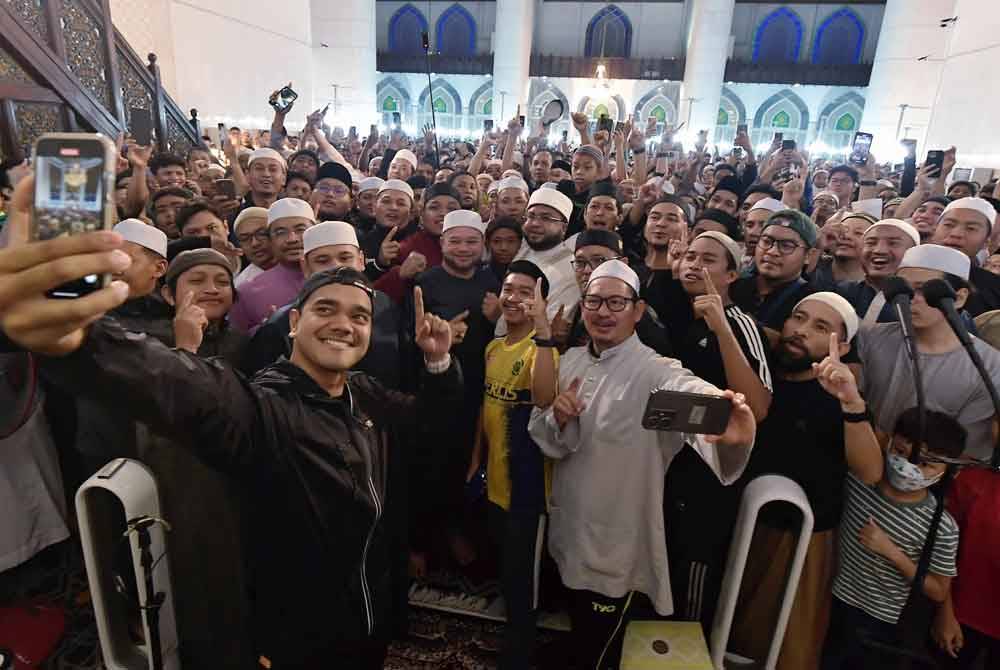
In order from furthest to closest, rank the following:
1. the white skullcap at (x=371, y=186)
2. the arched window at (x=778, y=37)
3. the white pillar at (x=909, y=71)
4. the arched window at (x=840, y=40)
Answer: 1. the arched window at (x=778, y=37)
2. the arched window at (x=840, y=40)
3. the white pillar at (x=909, y=71)
4. the white skullcap at (x=371, y=186)

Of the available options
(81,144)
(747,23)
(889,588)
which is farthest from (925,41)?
(81,144)

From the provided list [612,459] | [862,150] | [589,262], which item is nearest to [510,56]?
[862,150]

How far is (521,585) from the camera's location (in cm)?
245

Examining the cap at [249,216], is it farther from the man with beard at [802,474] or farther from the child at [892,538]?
the child at [892,538]

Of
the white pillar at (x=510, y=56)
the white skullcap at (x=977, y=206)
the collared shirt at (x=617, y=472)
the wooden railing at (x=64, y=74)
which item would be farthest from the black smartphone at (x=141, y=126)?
the white pillar at (x=510, y=56)

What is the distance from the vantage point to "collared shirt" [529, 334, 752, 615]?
219 cm

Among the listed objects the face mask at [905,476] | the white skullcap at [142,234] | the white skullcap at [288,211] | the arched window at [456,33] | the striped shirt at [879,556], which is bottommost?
the striped shirt at [879,556]

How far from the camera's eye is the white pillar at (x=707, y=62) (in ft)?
76.4

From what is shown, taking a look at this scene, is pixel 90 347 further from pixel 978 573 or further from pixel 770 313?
pixel 978 573

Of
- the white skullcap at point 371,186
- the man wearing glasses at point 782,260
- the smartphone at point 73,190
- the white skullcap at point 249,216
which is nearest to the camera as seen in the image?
the smartphone at point 73,190

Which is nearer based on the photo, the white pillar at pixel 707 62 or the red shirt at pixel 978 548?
the red shirt at pixel 978 548

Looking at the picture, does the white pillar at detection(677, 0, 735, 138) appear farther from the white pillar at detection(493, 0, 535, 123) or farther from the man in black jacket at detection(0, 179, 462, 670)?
the man in black jacket at detection(0, 179, 462, 670)

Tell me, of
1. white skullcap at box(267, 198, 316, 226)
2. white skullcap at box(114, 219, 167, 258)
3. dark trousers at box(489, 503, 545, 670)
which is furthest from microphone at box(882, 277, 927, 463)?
white skullcap at box(114, 219, 167, 258)

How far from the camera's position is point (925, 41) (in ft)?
62.9
